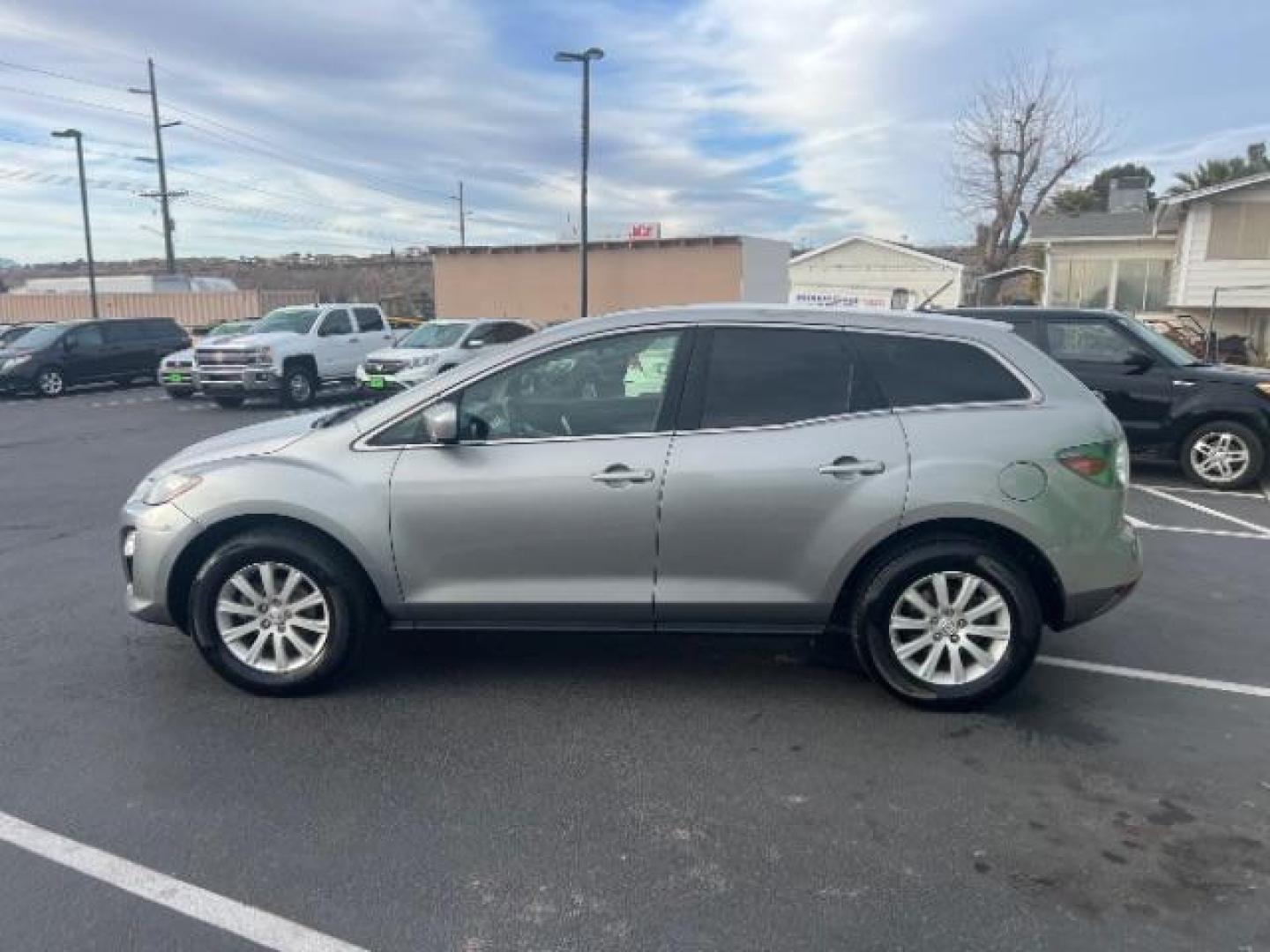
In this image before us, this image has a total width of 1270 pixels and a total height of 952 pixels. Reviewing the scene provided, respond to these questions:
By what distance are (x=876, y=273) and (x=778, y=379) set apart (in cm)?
3626

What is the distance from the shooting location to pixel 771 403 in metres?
4.00

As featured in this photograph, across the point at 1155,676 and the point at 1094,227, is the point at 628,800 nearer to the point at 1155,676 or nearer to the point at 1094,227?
the point at 1155,676

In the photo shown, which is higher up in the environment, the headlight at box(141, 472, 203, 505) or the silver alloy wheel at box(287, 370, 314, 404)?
the headlight at box(141, 472, 203, 505)

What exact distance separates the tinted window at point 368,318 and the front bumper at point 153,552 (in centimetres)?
1606

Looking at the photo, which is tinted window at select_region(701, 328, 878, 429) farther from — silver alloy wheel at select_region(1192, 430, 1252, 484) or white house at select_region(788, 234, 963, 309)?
white house at select_region(788, 234, 963, 309)

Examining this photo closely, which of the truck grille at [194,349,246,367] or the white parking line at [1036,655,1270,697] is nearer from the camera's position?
the white parking line at [1036,655,1270,697]

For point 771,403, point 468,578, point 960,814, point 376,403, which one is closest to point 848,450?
point 771,403

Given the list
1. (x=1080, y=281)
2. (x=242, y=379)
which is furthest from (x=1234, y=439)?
(x=1080, y=281)

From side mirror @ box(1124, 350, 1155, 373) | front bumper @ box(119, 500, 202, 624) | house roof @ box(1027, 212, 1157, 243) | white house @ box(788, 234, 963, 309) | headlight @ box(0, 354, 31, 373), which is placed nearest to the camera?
front bumper @ box(119, 500, 202, 624)

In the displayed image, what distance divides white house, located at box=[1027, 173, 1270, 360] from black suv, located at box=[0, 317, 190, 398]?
2413 centimetres

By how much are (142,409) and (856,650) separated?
17543 millimetres

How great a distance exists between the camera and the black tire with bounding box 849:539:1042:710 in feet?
12.9

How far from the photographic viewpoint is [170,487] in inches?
164

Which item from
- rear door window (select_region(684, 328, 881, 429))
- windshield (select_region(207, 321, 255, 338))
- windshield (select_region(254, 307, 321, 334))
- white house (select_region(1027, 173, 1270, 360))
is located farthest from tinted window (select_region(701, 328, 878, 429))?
white house (select_region(1027, 173, 1270, 360))
